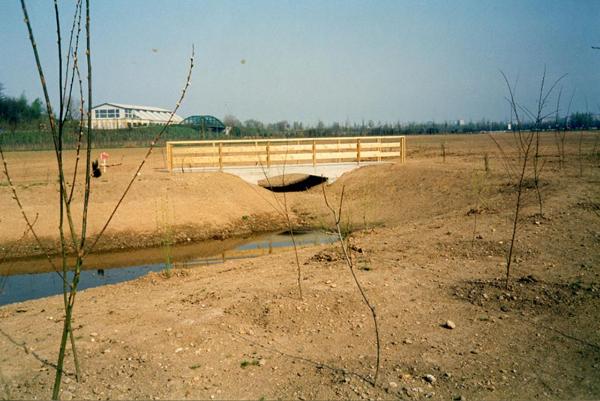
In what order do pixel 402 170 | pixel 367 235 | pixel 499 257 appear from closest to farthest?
pixel 499 257 < pixel 367 235 < pixel 402 170

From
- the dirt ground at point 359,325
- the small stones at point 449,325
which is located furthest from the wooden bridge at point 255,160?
the small stones at point 449,325

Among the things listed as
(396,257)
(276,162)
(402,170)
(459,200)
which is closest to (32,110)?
(276,162)

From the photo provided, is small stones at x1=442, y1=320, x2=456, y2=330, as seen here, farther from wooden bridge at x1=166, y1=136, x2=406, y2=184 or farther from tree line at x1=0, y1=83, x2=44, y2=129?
tree line at x1=0, y1=83, x2=44, y2=129

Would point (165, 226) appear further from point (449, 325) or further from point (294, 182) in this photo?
point (294, 182)

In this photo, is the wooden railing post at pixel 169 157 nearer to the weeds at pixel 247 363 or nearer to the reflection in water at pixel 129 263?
the reflection in water at pixel 129 263

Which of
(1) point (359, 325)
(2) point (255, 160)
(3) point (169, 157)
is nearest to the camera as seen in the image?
(1) point (359, 325)

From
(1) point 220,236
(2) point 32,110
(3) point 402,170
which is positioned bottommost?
(1) point 220,236

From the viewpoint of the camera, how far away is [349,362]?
433 cm

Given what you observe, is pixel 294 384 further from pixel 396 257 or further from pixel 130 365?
pixel 396 257

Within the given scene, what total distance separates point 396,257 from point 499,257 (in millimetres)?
1583

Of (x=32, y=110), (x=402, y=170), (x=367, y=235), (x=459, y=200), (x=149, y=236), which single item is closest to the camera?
(x=367, y=235)

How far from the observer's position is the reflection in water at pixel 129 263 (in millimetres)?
9352

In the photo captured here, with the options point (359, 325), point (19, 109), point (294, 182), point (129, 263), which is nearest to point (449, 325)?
point (359, 325)

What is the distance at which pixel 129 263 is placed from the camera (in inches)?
435
